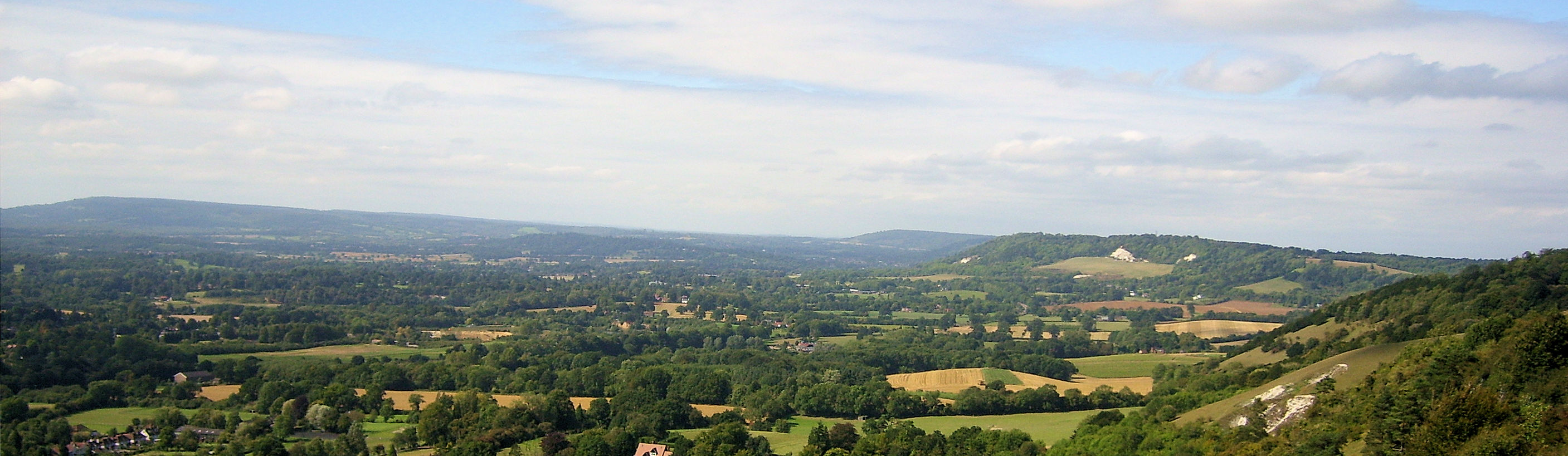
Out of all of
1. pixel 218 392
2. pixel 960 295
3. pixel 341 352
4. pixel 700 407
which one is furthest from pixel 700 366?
pixel 960 295

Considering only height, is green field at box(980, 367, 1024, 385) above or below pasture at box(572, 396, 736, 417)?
above

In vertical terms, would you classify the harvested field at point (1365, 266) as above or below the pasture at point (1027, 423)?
above

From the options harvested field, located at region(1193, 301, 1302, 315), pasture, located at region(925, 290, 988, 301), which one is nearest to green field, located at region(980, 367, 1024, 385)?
harvested field, located at region(1193, 301, 1302, 315)

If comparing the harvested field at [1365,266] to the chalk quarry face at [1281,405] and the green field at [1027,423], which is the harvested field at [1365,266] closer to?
the green field at [1027,423]

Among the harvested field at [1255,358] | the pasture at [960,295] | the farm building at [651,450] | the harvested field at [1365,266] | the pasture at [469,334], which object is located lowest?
the pasture at [469,334]

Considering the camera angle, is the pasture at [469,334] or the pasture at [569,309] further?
the pasture at [569,309]

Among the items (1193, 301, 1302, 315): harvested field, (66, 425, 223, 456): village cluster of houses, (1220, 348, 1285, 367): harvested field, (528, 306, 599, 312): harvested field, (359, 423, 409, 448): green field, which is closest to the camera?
(66, 425, 223, 456): village cluster of houses

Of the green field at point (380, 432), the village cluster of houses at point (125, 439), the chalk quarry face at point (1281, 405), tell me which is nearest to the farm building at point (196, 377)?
the village cluster of houses at point (125, 439)

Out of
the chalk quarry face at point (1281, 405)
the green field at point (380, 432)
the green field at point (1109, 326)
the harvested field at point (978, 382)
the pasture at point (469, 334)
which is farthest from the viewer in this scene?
the green field at point (1109, 326)

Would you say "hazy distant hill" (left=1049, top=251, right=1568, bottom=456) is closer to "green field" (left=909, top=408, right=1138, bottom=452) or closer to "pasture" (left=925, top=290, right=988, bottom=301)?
"green field" (left=909, top=408, right=1138, bottom=452)
